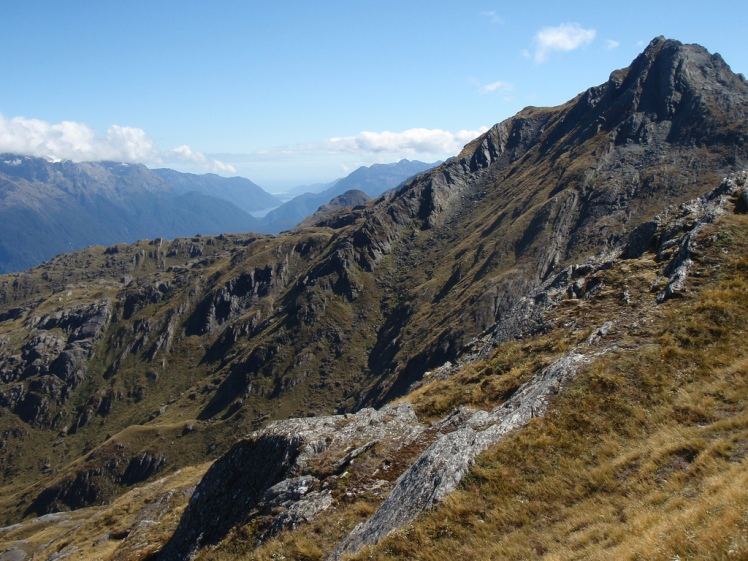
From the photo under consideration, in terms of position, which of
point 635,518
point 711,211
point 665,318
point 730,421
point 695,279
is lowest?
point 635,518

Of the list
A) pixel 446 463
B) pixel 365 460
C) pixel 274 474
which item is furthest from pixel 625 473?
pixel 274 474

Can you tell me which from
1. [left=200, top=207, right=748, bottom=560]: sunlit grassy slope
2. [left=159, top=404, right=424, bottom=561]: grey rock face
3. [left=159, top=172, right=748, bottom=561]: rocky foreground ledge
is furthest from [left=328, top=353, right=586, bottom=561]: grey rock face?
[left=159, top=404, right=424, bottom=561]: grey rock face

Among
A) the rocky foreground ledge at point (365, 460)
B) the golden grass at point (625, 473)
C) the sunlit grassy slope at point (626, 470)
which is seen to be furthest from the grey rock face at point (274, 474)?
the golden grass at point (625, 473)

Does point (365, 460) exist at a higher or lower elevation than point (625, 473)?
lower

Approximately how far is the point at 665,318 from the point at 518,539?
1452 cm

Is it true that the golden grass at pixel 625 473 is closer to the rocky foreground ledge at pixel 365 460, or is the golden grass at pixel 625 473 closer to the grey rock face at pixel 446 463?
the grey rock face at pixel 446 463

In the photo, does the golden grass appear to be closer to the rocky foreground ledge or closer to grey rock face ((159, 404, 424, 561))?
the rocky foreground ledge

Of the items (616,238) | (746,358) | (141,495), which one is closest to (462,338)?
→ (616,238)

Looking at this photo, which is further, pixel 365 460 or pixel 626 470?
pixel 365 460

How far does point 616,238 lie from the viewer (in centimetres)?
18038

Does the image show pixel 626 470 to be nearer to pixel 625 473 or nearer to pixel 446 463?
pixel 625 473

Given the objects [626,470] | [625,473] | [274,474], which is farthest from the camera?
[274,474]

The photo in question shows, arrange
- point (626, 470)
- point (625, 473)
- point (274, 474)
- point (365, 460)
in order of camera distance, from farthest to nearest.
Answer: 1. point (274, 474)
2. point (365, 460)
3. point (626, 470)
4. point (625, 473)

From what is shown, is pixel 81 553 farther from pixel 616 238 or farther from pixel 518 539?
pixel 616 238
